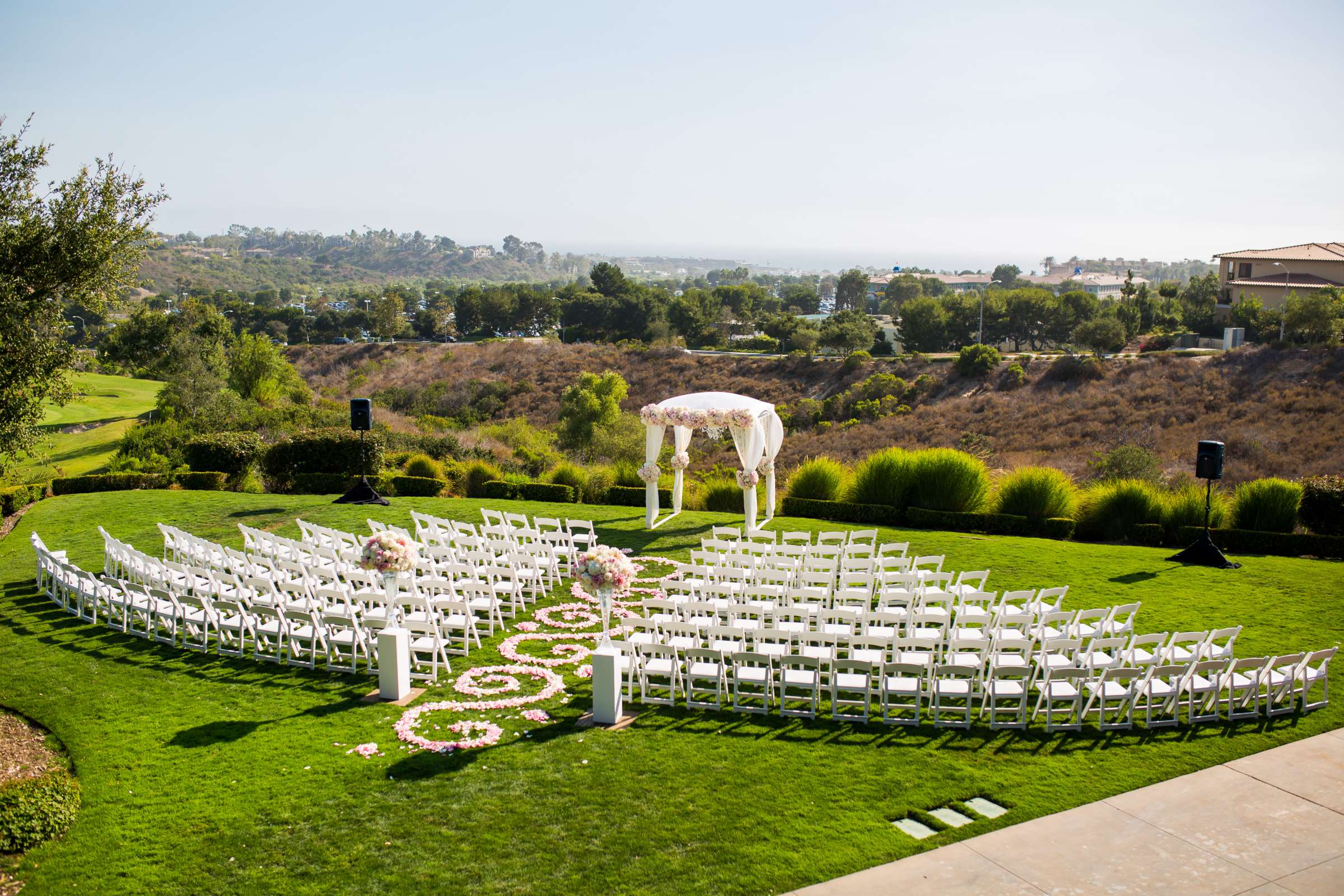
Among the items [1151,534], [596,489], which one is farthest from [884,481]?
[596,489]

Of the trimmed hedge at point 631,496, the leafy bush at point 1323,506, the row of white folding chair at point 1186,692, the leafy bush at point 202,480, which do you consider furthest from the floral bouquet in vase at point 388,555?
the leafy bush at point 1323,506

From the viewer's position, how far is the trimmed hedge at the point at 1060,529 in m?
18.5

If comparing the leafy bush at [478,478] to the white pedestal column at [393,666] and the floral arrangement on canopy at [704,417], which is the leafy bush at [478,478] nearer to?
the floral arrangement on canopy at [704,417]

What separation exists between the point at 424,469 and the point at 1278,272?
58.3 meters

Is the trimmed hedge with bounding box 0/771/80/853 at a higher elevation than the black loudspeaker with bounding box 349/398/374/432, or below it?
below

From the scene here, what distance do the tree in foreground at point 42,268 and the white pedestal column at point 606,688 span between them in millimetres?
6297

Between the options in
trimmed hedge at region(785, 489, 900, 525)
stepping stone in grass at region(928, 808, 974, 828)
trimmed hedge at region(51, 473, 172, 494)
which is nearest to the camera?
stepping stone in grass at region(928, 808, 974, 828)

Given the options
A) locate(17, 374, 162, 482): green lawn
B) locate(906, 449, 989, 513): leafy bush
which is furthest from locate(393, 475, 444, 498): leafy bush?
locate(906, 449, 989, 513): leafy bush

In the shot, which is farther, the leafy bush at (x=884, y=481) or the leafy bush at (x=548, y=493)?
the leafy bush at (x=548, y=493)

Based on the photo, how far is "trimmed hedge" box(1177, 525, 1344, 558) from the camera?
16.6 metres

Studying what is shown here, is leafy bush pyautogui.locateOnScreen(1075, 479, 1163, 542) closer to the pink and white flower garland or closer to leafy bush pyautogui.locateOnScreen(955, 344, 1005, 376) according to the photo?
the pink and white flower garland

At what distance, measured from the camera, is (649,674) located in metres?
9.91

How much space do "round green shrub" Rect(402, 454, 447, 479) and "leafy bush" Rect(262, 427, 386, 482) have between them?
2.27 feet

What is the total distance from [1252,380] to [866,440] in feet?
55.1
